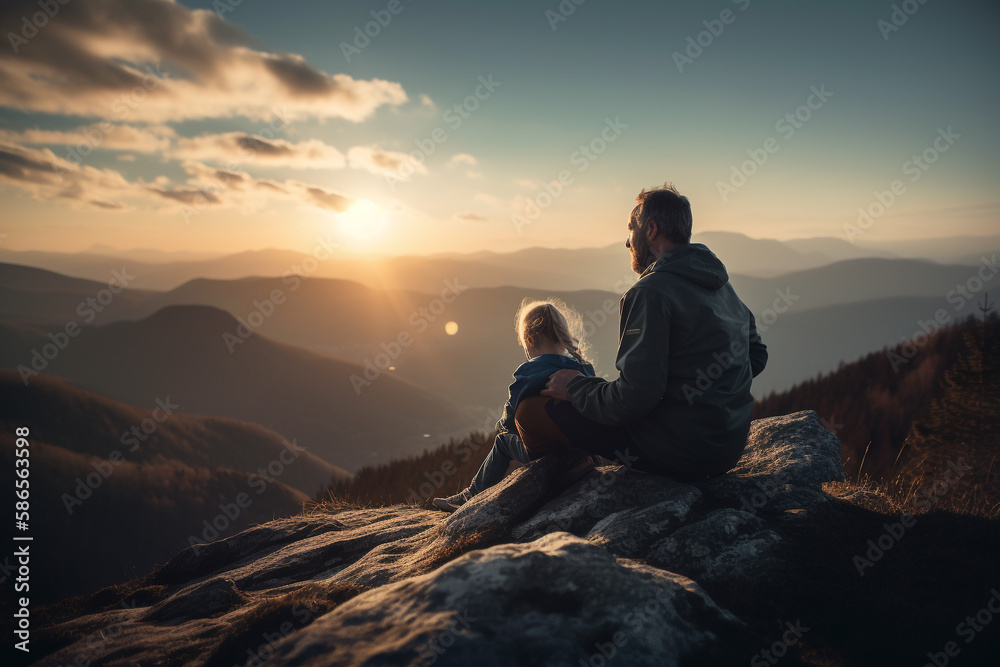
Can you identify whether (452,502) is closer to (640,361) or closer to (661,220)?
(640,361)

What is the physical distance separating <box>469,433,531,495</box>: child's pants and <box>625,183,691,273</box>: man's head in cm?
220

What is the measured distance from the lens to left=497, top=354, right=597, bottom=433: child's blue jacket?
3.91m

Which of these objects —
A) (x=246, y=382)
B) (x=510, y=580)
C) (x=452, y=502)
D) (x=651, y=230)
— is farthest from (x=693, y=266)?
(x=246, y=382)

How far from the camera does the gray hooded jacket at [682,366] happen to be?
295 centimetres

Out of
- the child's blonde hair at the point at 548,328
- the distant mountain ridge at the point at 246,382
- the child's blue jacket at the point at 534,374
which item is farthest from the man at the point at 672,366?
the distant mountain ridge at the point at 246,382

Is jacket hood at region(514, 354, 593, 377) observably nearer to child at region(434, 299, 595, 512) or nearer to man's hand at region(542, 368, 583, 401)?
child at region(434, 299, 595, 512)

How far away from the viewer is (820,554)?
2625 millimetres

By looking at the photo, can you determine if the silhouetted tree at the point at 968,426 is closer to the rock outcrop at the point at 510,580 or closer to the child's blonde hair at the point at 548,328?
the rock outcrop at the point at 510,580

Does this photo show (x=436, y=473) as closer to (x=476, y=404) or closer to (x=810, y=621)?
(x=810, y=621)

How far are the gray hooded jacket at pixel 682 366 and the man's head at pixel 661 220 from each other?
0.15m

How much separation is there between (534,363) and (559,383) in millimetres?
517

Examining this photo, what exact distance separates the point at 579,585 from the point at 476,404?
162 meters

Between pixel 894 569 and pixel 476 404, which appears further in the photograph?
pixel 476 404

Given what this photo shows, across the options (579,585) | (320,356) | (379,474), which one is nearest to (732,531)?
(579,585)
